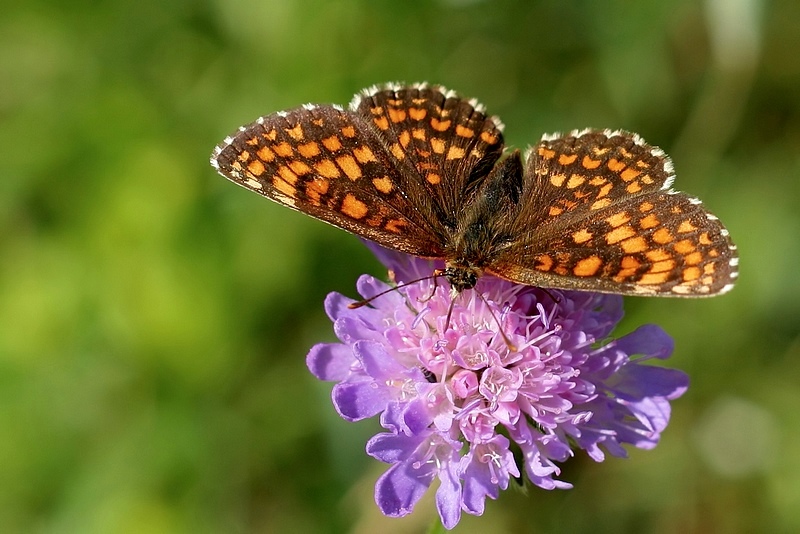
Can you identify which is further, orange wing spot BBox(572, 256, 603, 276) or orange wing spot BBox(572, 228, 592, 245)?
orange wing spot BBox(572, 228, 592, 245)

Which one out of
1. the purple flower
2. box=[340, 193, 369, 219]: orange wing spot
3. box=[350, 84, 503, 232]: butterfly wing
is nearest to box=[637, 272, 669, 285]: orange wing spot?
the purple flower

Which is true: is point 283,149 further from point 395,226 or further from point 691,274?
point 691,274

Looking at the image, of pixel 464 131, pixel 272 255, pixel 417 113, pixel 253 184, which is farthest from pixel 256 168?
pixel 272 255

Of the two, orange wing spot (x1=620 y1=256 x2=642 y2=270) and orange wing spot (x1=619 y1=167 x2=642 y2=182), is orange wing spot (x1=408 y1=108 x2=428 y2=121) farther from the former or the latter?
orange wing spot (x1=620 y1=256 x2=642 y2=270)

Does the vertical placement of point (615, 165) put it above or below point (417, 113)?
above

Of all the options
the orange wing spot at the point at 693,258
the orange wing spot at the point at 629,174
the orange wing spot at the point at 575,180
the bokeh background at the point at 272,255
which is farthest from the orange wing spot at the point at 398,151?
the bokeh background at the point at 272,255

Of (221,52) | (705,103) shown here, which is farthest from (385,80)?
(705,103)
